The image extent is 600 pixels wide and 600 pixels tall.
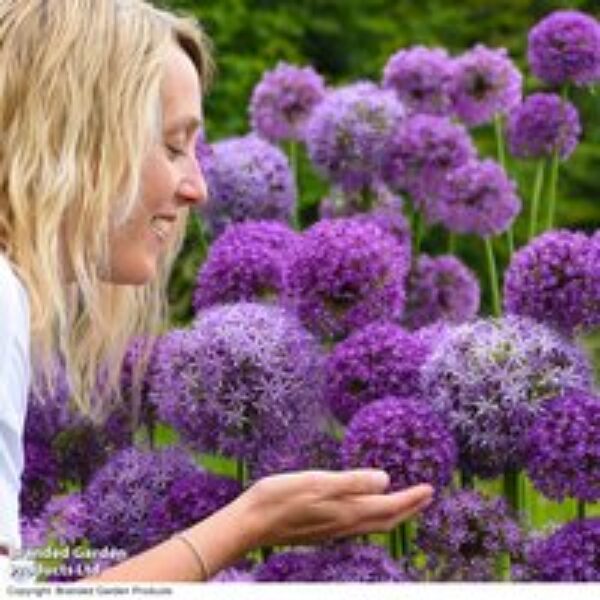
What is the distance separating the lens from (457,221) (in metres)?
2.31

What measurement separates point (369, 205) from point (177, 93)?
Result: 0.72 m

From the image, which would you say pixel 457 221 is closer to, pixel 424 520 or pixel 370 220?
pixel 370 220

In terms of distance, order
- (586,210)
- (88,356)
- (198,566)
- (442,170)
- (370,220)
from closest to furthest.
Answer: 1. (198,566)
2. (88,356)
3. (370,220)
4. (442,170)
5. (586,210)

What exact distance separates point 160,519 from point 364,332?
265 millimetres

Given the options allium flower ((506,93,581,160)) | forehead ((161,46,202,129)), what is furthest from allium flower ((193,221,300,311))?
allium flower ((506,93,581,160))

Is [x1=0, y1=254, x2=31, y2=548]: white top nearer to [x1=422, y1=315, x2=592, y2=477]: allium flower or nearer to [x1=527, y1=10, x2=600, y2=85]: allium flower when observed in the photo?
[x1=422, y1=315, x2=592, y2=477]: allium flower

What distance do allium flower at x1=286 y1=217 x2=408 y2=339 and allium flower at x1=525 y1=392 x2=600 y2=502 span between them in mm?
226

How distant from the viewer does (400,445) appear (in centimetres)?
157

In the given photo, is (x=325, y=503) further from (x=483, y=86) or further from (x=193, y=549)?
(x=483, y=86)

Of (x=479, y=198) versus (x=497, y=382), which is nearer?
(x=497, y=382)

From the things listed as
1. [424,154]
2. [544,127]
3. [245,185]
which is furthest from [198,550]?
[544,127]

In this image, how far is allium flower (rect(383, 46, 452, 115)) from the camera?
239cm

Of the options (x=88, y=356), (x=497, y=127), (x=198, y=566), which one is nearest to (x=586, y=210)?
(x=497, y=127)

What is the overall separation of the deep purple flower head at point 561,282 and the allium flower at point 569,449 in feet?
0.37
